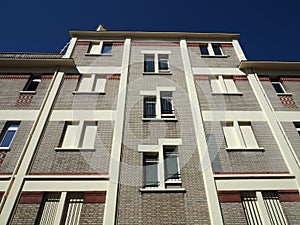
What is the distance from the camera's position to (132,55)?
47.0 feet

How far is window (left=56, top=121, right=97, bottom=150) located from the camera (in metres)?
9.77

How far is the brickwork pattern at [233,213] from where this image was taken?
7.60m

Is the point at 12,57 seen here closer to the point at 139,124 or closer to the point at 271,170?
the point at 139,124

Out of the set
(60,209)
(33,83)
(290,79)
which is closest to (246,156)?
(290,79)

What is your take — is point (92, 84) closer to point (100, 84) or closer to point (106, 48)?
point (100, 84)

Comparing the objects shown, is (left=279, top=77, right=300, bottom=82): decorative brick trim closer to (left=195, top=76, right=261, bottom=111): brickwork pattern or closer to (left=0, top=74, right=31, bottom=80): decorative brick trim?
(left=195, top=76, right=261, bottom=111): brickwork pattern

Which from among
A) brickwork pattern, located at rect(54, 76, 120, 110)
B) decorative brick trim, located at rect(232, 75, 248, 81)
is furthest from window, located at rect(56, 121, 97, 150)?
decorative brick trim, located at rect(232, 75, 248, 81)

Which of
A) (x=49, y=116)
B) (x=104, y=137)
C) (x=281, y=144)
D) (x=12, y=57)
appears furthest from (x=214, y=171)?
(x=12, y=57)

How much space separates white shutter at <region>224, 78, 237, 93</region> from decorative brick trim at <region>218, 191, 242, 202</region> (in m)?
6.02

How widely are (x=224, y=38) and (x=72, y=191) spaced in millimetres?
13932

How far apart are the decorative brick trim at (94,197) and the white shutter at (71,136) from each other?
2.46 metres

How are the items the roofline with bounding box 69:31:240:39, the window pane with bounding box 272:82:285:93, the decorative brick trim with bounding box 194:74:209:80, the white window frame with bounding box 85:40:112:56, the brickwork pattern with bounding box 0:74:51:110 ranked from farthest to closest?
1. the roofline with bounding box 69:31:240:39
2. the white window frame with bounding box 85:40:112:56
3. the window pane with bounding box 272:82:285:93
4. the decorative brick trim with bounding box 194:74:209:80
5. the brickwork pattern with bounding box 0:74:51:110

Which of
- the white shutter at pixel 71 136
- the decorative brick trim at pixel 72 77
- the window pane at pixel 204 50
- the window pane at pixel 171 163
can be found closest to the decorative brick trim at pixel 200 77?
the window pane at pixel 204 50

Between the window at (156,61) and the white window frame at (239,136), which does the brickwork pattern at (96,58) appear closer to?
the window at (156,61)
